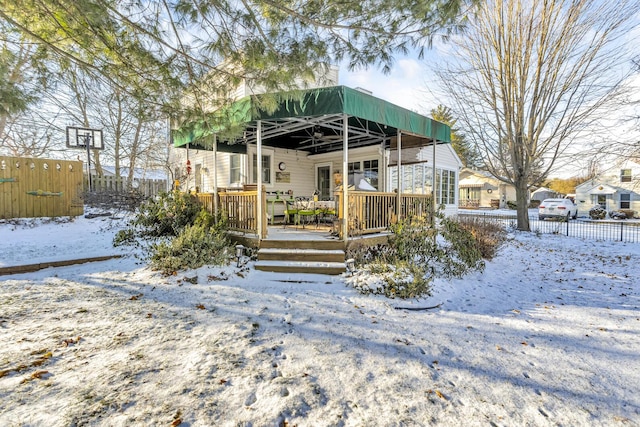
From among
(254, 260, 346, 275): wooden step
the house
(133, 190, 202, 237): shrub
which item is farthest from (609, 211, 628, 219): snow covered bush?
(133, 190, 202, 237): shrub

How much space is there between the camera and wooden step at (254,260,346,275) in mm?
5191

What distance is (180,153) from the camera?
46.8 ft

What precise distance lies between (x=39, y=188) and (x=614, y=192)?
34423 mm

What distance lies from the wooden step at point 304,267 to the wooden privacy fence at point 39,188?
764cm

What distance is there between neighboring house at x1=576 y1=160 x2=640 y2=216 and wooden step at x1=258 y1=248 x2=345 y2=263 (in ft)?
85.1

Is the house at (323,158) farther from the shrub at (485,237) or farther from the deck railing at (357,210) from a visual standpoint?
the shrub at (485,237)

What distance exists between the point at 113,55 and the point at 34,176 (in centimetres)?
711

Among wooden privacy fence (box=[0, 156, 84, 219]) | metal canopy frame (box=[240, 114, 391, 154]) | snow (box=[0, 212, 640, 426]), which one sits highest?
metal canopy frame (box=[240, 114, 391, 154])

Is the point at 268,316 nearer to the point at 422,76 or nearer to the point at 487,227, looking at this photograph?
the point at 487,227

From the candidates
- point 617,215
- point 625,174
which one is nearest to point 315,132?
point 617,215

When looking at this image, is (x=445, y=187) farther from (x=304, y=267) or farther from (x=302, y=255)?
(x=304, y=267)

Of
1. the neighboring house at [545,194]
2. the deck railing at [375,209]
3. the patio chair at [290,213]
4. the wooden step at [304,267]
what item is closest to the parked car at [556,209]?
the deck railing at [375,209]

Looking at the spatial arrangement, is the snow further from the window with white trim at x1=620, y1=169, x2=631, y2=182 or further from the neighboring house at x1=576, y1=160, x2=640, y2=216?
the window with white trim at x1=620, y1=169, x2=631, y2=182

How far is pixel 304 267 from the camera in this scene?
5242mm
